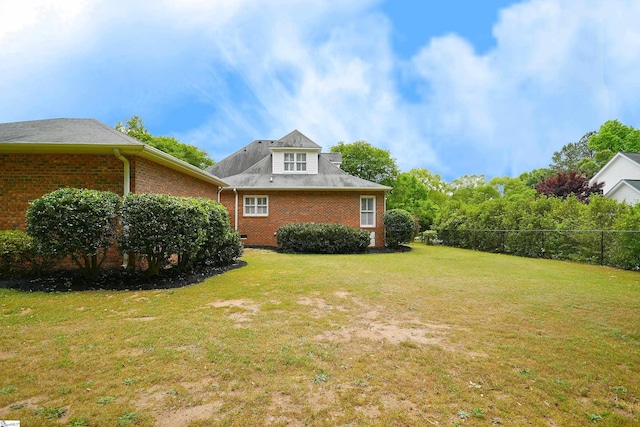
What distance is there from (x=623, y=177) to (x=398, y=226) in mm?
22303

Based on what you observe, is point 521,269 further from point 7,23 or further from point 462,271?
point 7,23

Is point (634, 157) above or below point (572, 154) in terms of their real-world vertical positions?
below

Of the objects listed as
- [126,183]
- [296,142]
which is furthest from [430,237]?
[126,183]

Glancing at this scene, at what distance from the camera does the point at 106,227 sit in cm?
594

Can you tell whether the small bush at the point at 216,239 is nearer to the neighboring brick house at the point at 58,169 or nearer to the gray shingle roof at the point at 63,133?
the neighboring brick house at the point at 58,169

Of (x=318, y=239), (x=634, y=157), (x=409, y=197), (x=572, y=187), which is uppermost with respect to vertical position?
(x=634, y=157)

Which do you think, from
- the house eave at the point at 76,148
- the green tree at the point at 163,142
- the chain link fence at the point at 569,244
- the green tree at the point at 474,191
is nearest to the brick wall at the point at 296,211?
the chain link fence at the point at 569,244

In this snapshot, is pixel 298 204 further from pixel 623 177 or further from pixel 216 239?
pixel 623 177

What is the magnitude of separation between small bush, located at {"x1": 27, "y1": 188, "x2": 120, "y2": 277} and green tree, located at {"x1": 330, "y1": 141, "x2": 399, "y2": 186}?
87.8ft

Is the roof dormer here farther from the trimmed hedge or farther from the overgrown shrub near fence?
the trimmed hedge

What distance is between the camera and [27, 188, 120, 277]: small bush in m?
5.58

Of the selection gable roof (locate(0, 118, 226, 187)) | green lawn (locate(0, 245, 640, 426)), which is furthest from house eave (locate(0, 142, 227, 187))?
green lawn (locate(0, 245, 640, 426))

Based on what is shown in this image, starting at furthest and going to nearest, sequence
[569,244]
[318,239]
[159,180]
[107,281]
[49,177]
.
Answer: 1. [318,239]
2. [569,244]
3. [159,180]
4. [49,177]
5. [107,281]

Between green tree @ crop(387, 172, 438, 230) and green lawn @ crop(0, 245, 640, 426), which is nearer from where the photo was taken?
green lawn @ crop(0, 245, 640, 426)
